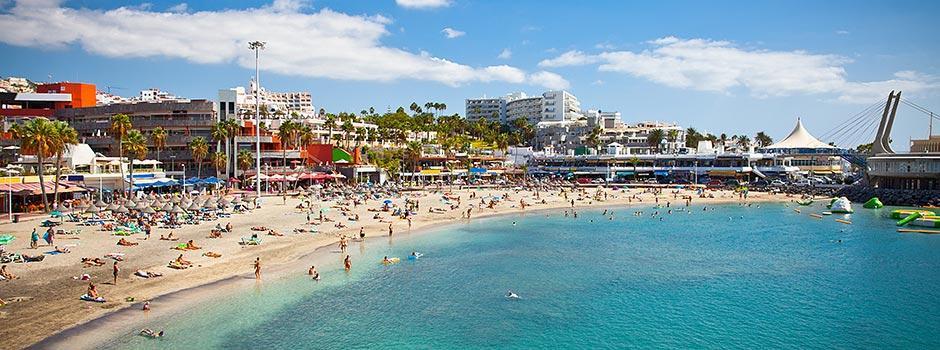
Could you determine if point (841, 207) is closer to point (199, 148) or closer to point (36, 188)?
point (199, 148)

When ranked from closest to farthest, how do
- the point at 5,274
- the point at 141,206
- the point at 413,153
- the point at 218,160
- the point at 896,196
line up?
1. the point at 5,274
2. the point at 141,206
3. the point at 218,160
4. the point at 896,196
5. the point at 413,153

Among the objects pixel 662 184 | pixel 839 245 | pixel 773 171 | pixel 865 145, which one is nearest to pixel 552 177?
pixel 662 184

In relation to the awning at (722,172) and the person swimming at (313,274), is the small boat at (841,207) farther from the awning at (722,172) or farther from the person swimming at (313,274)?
the person swimming at (313,274)

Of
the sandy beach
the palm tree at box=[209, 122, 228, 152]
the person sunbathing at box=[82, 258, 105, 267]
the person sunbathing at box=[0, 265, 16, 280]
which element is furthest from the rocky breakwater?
the person sunbathing at box=[0, 265, 16, 280]

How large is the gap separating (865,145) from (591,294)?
14408 cm

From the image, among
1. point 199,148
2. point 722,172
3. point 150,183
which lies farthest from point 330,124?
point 722,172

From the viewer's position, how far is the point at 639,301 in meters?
30.2

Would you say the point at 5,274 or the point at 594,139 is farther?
the point at 594,139

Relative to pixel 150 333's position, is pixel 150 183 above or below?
above

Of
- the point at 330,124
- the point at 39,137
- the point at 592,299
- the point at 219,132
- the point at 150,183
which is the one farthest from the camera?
the point at 330,124

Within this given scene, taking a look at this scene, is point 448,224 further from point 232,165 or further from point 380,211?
point 232,165

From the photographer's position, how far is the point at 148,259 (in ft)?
114

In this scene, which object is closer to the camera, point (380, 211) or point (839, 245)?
point (839, 245)

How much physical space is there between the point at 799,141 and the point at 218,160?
315 feet
